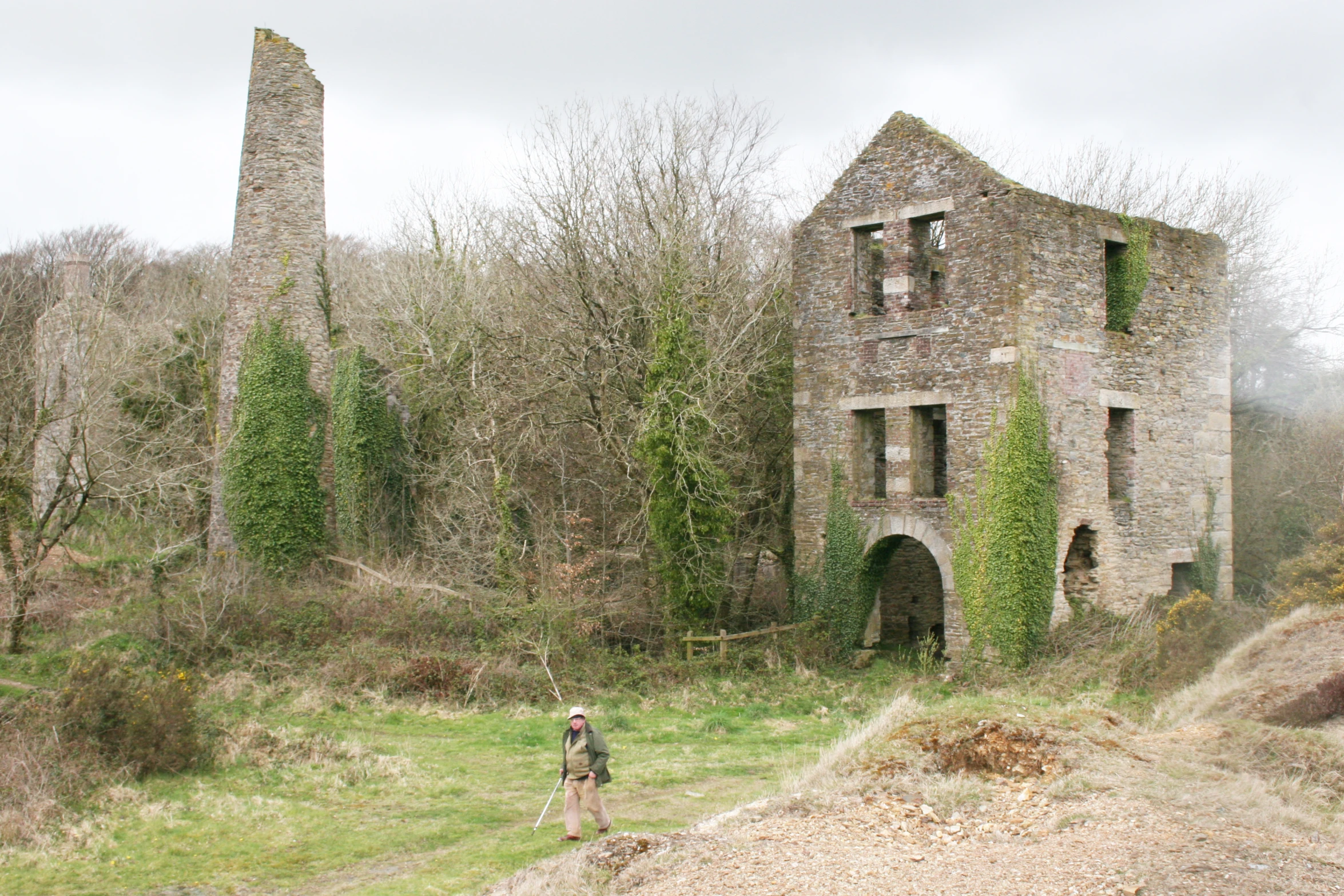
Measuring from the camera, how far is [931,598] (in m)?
21.3

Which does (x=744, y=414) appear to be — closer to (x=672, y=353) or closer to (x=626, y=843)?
(x=672, y=353)

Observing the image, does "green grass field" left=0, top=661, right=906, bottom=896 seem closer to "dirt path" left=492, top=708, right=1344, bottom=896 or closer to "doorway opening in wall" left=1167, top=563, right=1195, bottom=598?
"dirt path" left=492, top=708, right=1344, bottom=896

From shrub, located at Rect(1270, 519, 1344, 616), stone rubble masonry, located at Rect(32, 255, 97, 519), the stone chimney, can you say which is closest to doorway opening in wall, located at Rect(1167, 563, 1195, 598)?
shrub, located at Rect(1270, 519, 1344, 616)

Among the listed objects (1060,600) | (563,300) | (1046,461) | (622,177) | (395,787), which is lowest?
(395,787)

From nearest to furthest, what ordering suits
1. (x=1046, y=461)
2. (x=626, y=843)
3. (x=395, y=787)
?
(x=626, y=843), (x=395, y=787), (x=1046, y=461)

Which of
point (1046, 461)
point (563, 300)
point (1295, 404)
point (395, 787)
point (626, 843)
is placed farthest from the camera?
point (1295, 404)

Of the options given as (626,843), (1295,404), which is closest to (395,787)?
(626,843)

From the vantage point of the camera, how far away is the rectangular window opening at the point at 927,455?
18500mm

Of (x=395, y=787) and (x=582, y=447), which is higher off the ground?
(x=582, y=447)

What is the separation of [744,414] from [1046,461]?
6.21m

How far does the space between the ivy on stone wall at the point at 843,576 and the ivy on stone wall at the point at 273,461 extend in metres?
9.52

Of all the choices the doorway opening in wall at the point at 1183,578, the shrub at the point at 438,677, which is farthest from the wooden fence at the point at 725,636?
the doorway opening in wall at the point at 1183,578

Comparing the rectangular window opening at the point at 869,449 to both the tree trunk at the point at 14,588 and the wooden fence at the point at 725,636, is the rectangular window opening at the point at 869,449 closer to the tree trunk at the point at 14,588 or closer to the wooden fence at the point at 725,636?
the wooden fence at the point at 725,636

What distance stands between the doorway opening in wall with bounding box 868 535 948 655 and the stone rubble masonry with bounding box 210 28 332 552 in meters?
12.2
